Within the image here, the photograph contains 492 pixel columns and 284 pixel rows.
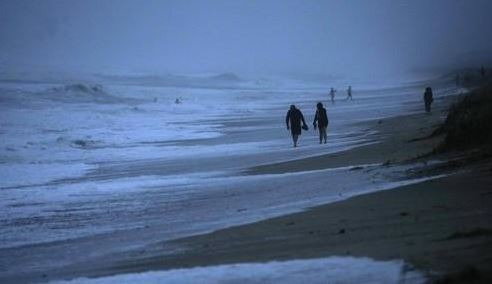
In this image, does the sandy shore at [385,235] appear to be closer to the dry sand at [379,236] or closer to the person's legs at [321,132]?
the dry sand at [379,236]

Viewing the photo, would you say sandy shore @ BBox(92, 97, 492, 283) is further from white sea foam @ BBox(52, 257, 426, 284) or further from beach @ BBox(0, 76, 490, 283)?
white sea foam @ BBox(52, 257, 426, 284)

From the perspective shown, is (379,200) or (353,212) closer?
(353,212)

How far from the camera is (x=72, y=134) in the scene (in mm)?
28953

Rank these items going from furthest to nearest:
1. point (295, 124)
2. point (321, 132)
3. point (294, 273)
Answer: point (295, 124)
point (321, 132)
point (294, 273)

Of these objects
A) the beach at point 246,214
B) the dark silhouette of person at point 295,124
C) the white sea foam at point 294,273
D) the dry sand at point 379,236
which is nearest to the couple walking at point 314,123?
the dark silhouette of person at point 295,124

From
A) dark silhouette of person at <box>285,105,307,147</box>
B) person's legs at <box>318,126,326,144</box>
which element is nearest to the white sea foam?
dark silhouette of person at <box>285,105,307,147</box>

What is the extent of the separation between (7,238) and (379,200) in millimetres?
5017

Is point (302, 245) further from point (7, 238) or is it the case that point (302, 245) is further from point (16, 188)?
point (16, 188)

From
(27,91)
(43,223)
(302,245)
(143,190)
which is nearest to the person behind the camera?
(302,245)

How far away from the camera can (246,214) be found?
9.10m

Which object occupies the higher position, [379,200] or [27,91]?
[27,91]

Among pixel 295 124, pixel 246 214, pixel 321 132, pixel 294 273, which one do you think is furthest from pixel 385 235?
pixel 295 124

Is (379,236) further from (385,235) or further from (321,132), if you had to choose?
(321,132)

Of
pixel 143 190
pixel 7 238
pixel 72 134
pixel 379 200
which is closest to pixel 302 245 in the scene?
pixel 379 200
